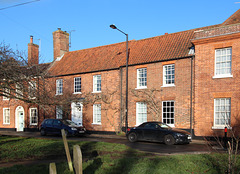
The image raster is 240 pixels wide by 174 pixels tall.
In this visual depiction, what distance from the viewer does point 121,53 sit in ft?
83.0

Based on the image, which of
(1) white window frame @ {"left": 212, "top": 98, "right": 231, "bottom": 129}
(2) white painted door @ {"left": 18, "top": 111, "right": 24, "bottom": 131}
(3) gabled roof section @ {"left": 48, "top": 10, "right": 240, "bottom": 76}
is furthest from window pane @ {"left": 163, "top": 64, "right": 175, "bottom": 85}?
(2) white painted door @ {"left": 18, "top": 111, "right": 24, "bottom": 131}

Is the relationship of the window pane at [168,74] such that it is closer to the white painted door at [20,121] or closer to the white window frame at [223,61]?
the white window frame at [223,61]

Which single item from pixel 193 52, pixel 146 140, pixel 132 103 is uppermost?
pixel 193 52

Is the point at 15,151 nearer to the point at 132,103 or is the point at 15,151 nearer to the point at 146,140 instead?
the point at 146,140

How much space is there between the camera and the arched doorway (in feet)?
104

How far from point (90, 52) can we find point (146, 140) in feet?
48.7

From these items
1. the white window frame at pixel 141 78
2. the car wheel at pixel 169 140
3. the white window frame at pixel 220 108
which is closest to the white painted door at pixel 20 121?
Result: the white window frame at pixel 141 78

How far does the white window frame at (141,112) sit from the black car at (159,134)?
394cm

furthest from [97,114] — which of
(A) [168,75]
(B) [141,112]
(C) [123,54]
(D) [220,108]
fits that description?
(D) [220,108]

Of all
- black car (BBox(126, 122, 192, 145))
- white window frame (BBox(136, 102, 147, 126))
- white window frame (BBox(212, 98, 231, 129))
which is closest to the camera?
black car (BBox(126, 122, 192, 145))

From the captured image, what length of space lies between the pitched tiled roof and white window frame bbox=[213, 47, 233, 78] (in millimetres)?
2297

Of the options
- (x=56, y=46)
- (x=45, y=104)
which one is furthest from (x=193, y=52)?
(x=56, y=46)

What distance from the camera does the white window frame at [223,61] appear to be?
691 inches

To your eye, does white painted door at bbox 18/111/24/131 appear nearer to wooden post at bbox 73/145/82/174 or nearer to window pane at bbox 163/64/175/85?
window pane at bbox 163/64/175/85
